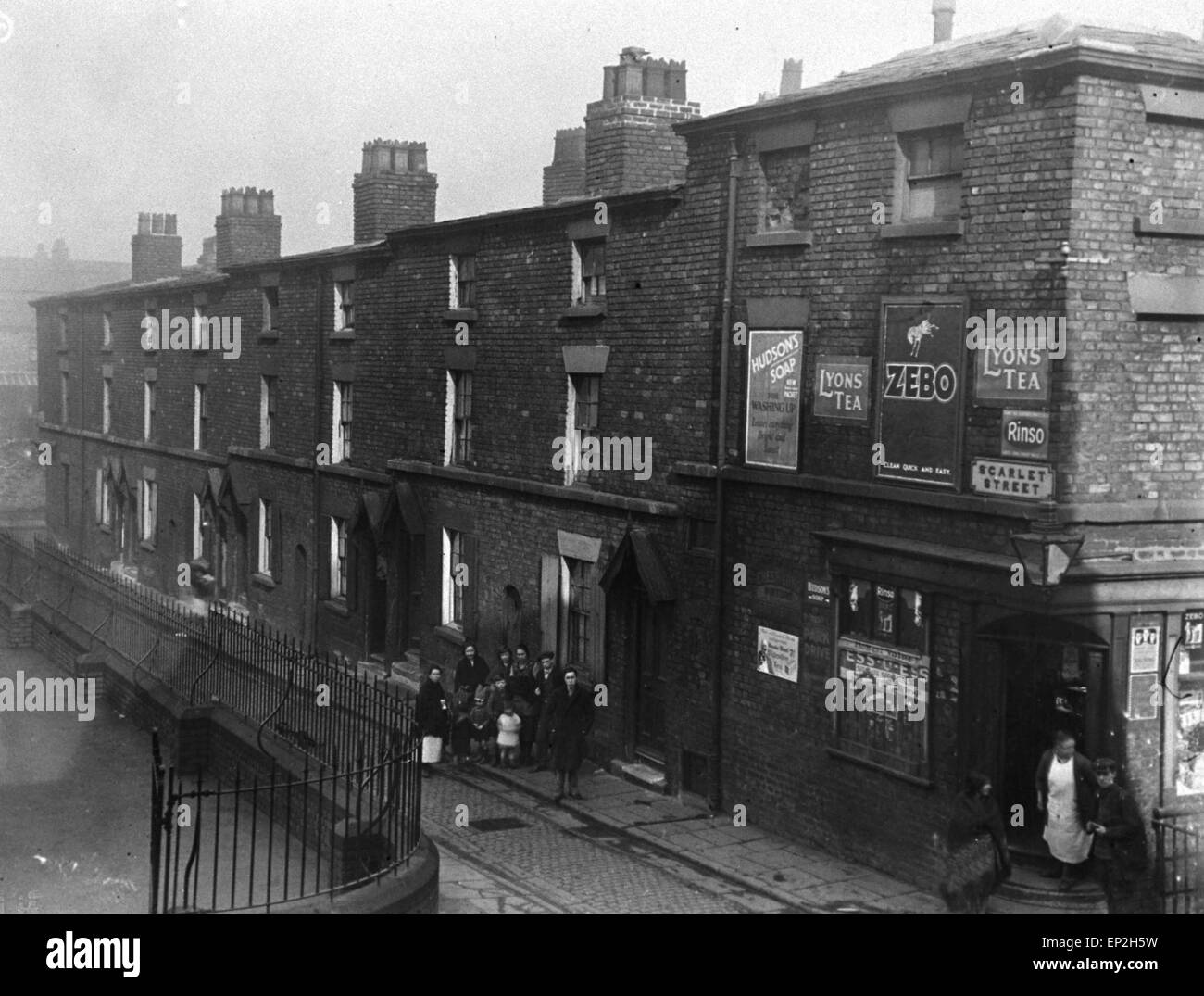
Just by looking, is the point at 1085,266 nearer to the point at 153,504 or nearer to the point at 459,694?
the point at 459,694

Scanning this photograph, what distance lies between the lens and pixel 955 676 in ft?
44.5

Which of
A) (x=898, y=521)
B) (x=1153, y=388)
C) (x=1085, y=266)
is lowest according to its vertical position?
(x=898, y=521)

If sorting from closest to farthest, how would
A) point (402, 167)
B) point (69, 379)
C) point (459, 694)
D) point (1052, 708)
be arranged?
point (1052, 708) → point (459, 694) → point (402, 167) → point (69, 379)

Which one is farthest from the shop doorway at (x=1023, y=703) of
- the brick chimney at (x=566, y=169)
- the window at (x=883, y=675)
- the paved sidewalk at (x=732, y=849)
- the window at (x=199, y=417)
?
the window at (x=199, y=417)

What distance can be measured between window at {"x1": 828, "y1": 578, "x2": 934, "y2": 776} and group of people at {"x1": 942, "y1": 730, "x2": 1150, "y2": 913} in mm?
1289

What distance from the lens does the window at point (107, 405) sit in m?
40.1

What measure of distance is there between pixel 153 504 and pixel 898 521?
89.1 ft

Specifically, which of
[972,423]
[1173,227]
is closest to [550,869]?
[972,423]

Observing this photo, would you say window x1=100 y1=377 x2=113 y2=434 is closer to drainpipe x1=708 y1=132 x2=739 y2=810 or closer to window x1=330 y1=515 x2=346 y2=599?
window x1=330 y1=515 x2=346 y2=599

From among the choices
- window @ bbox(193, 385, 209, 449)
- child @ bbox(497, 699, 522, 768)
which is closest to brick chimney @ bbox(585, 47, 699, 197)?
child @ bbox(497, 699, 522, 768)

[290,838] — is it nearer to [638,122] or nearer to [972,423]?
[972,423]

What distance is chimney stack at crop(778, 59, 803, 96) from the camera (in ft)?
99.6

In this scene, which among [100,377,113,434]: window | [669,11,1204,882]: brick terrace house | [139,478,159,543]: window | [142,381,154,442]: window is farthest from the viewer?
[100,377,113,434]: window
